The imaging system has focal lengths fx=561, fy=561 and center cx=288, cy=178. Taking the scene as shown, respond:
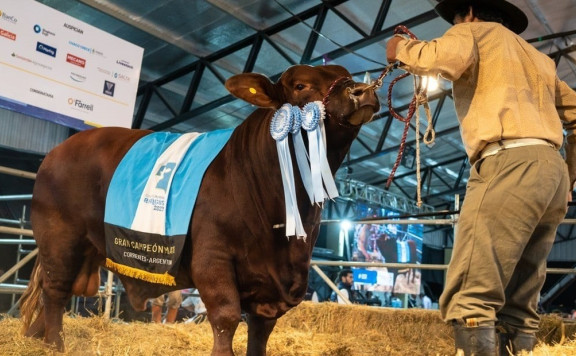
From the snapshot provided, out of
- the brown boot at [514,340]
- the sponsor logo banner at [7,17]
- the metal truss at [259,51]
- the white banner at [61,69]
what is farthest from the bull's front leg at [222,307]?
the metal truss at [259,51]

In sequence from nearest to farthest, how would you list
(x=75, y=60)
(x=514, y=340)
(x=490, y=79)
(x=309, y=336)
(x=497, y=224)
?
(x=497, y=224)
(x=490, y=79)
(x=514, y=340)
(x=309, y=336)
(x=75, y=60)

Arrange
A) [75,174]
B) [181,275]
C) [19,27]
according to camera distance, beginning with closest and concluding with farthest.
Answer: [181,275] < [75,174] < [19,27]

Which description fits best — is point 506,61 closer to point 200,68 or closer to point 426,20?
point 426,20

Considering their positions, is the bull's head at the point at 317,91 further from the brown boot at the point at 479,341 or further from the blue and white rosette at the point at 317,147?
the brown boot at the point at 479,341

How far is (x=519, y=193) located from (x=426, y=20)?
829 cm

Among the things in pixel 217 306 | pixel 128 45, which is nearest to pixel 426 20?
pixel 128 45

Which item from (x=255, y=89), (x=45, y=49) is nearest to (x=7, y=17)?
(x=45, y=49)

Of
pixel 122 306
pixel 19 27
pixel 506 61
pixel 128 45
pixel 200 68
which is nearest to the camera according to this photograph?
pixel 506 61

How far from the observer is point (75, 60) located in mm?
5949

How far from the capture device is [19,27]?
5555 millimetres

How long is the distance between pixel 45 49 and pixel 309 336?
3929mm

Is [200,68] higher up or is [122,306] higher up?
[200,68]

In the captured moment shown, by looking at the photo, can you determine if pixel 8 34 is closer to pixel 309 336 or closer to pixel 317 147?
pixel 309 336

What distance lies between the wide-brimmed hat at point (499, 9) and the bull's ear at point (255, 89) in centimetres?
86
